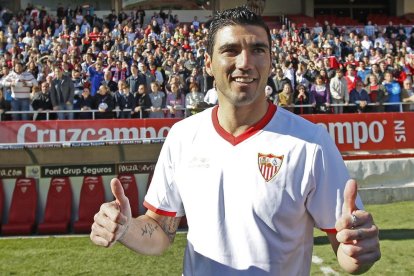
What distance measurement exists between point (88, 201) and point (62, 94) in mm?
4709

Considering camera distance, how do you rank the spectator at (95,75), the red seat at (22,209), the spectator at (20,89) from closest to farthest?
1. the red seat at (22,209)
2. the spectator at (20,89)
3. the spectator at (95,75)

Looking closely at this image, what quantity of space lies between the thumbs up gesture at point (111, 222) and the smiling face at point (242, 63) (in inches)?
25.0

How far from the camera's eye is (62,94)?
13.2 metres

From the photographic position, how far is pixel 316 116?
11.9 meters

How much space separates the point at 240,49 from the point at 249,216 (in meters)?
0.72

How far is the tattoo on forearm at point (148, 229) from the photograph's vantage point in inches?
103

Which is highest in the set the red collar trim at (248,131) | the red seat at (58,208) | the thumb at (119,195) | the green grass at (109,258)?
the red collar trim at (248,131)

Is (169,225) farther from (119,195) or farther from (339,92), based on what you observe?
(339,92)

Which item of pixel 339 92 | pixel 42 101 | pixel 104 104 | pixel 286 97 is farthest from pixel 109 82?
pixel 339 92

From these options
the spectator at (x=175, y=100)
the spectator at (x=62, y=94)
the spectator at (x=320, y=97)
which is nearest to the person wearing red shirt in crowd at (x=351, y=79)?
the spectator at (x=320, y=97)

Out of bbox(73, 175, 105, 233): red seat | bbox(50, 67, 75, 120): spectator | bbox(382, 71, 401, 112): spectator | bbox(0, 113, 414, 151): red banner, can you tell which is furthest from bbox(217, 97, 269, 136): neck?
bbox(382, 71, 401, 112): spectator

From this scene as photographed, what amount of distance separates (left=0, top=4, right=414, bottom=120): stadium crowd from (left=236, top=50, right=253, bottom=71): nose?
9.90 meters

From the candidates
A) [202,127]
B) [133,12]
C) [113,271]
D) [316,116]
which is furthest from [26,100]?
[133,12]

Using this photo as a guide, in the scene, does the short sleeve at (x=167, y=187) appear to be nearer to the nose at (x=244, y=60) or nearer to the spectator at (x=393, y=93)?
the nose at (x=244, y=60)
